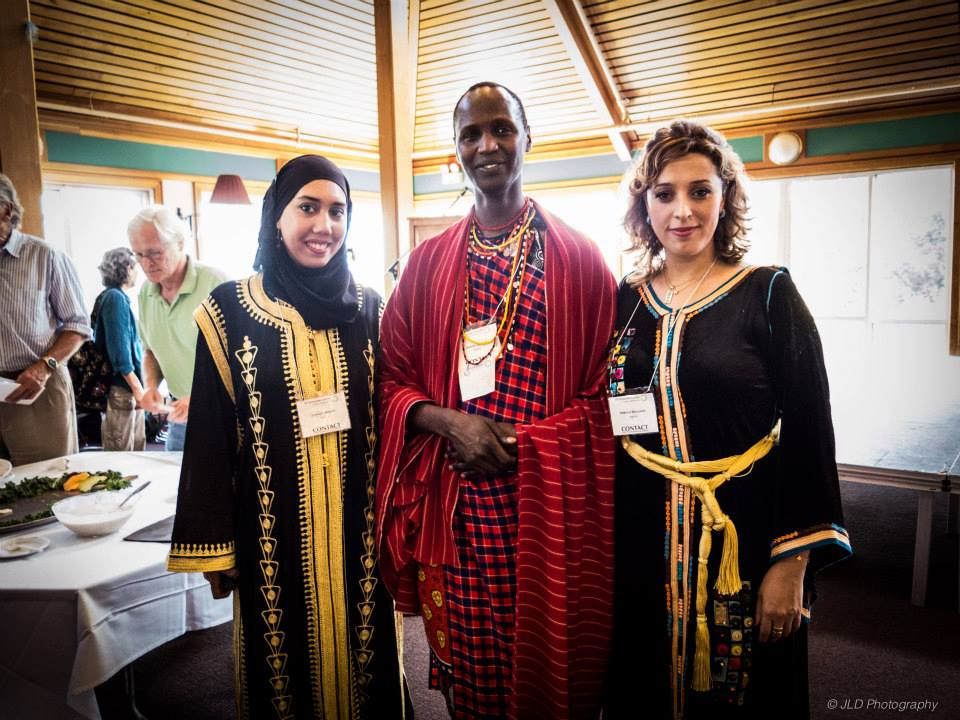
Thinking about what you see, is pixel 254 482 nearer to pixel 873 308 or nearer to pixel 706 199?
pixel 706 199

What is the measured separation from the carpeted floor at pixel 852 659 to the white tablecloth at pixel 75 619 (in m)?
0.82

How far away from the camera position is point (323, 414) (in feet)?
4.94

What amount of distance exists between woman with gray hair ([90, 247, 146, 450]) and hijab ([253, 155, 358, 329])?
346 cm

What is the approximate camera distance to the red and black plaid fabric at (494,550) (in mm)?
1509

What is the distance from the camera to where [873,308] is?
845 cm

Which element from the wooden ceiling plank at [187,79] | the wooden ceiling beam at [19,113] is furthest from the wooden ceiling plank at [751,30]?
the wooden ceiling beam at [19,113]

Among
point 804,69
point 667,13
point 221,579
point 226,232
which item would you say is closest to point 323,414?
point 221,579

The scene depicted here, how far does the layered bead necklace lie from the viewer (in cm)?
154

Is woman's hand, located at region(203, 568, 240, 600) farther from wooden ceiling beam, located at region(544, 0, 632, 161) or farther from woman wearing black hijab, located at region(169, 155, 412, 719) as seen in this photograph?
wooden ceiling beam, located at region(544, 0, 632, 161)

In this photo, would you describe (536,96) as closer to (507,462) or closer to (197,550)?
(507,462)

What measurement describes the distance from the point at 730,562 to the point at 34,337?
2986mm

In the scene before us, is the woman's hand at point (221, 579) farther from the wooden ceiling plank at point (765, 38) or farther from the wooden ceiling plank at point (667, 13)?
the wooden ceiling plank at point (765, 38)

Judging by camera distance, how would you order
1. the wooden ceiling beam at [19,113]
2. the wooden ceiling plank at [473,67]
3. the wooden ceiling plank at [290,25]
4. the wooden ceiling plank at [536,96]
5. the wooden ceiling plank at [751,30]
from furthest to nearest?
the wooden ceiling plank at [536,96]
the wooden ceiling plank at [473,67]
the wooden ceiling plank at [290,25]
the wooden ceiling plank at [751,30]
the wooden ceiling beam at [19,113]

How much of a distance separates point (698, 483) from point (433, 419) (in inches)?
23.8
